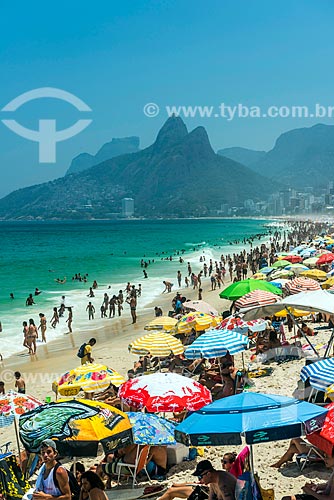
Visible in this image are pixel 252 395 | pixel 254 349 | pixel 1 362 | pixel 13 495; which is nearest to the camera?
→ pixel 252 395

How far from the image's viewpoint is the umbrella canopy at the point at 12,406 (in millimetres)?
7445

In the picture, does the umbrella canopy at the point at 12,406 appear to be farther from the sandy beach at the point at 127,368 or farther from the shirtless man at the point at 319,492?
the shirtless man at the point at 319,492

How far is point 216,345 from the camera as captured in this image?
9781 millimetres

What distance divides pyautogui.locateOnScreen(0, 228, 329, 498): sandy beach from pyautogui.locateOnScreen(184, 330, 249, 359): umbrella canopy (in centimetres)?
104

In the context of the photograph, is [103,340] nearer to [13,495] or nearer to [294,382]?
[294,382]

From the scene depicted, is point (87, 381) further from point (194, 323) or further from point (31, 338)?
point (31, 338)

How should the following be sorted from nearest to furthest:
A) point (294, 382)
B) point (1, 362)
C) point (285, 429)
A: point (285, 429) → point (294, 382) → point (1, 362)

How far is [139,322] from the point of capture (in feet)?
76.5

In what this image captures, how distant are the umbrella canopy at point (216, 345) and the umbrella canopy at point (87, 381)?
166cm

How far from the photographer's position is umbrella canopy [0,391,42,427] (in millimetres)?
7445

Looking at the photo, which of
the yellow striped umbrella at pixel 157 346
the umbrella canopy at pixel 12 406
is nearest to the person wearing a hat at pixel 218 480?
the umbrella canopy at pixel 12 406

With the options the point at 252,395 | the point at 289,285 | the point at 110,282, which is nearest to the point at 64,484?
the point at 252,395

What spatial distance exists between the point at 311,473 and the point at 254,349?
7.25 m

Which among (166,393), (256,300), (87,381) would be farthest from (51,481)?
(256,300)
